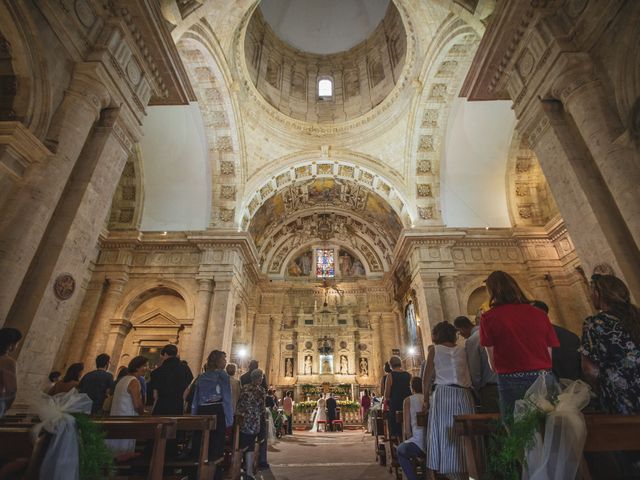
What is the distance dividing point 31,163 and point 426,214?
11.9m

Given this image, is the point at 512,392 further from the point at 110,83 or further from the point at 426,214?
the point at 426,214

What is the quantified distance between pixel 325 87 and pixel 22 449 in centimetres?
1692

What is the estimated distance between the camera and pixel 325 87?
1628 cm

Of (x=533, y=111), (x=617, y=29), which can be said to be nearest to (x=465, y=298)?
(x=533, y=111)

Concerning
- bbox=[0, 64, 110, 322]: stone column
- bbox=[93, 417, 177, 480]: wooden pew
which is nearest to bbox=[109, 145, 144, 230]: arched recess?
bbox=[0, 64, 110, 322]: stone column

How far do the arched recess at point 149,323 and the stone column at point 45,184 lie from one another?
8034 mm

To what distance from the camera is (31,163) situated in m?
4.33

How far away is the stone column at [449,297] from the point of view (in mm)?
11461

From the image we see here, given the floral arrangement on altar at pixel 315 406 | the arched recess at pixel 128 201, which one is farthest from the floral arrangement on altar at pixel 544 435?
the floral arrangement on altar at pixel 315 406

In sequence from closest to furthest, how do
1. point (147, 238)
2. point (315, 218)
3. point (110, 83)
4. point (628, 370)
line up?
1. point (628, 370)
2. point (110, 83)
3. point (147, 238)
4. point (315, 218)

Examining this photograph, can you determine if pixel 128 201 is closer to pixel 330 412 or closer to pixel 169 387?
pixel 169 387

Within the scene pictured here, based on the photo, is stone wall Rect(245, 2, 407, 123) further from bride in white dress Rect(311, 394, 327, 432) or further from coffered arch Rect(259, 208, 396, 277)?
bride in white dress Rect(311, 394, 327, 432)

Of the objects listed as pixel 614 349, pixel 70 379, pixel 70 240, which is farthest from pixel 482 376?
pixel 70 240

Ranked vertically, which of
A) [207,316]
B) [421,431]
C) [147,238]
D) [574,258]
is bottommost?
[421,431]
